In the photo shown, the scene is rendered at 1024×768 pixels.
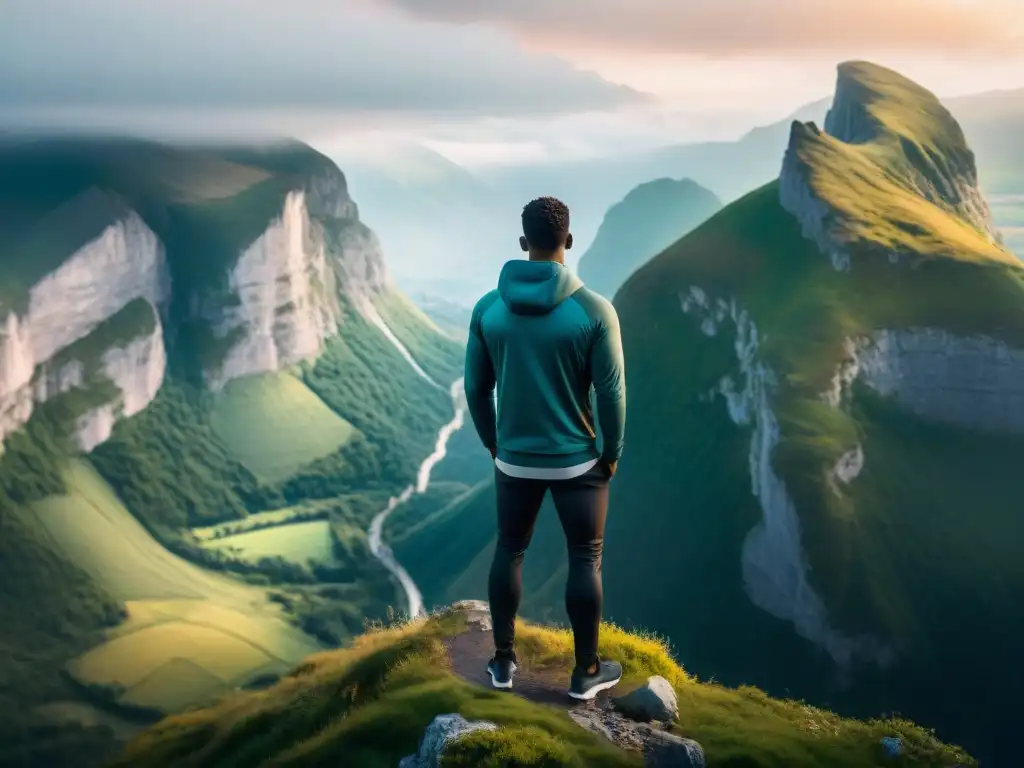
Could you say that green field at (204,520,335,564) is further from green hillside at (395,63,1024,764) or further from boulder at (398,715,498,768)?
boulder at (398,715,498,768)

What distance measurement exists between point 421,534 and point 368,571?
12.9m

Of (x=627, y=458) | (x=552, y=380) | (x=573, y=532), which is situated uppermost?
(x=552, y=380)

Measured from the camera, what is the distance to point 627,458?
11338 centimetres

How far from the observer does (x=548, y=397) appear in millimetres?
12773

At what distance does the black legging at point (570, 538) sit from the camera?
13.2m

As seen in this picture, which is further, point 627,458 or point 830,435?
point 627,458

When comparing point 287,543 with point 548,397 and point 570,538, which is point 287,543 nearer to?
point 570,538

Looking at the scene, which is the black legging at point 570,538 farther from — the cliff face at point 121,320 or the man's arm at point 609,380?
the cliff face at point 121,320

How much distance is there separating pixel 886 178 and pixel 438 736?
122 m

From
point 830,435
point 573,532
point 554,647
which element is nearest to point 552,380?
point 573,532

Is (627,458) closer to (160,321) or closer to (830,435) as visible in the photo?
(830,435)

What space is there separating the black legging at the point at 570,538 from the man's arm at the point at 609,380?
0.52 meters

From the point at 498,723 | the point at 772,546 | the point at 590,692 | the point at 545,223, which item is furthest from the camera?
the point at 772,546

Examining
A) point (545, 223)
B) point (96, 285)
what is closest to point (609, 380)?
point (545, 223)
